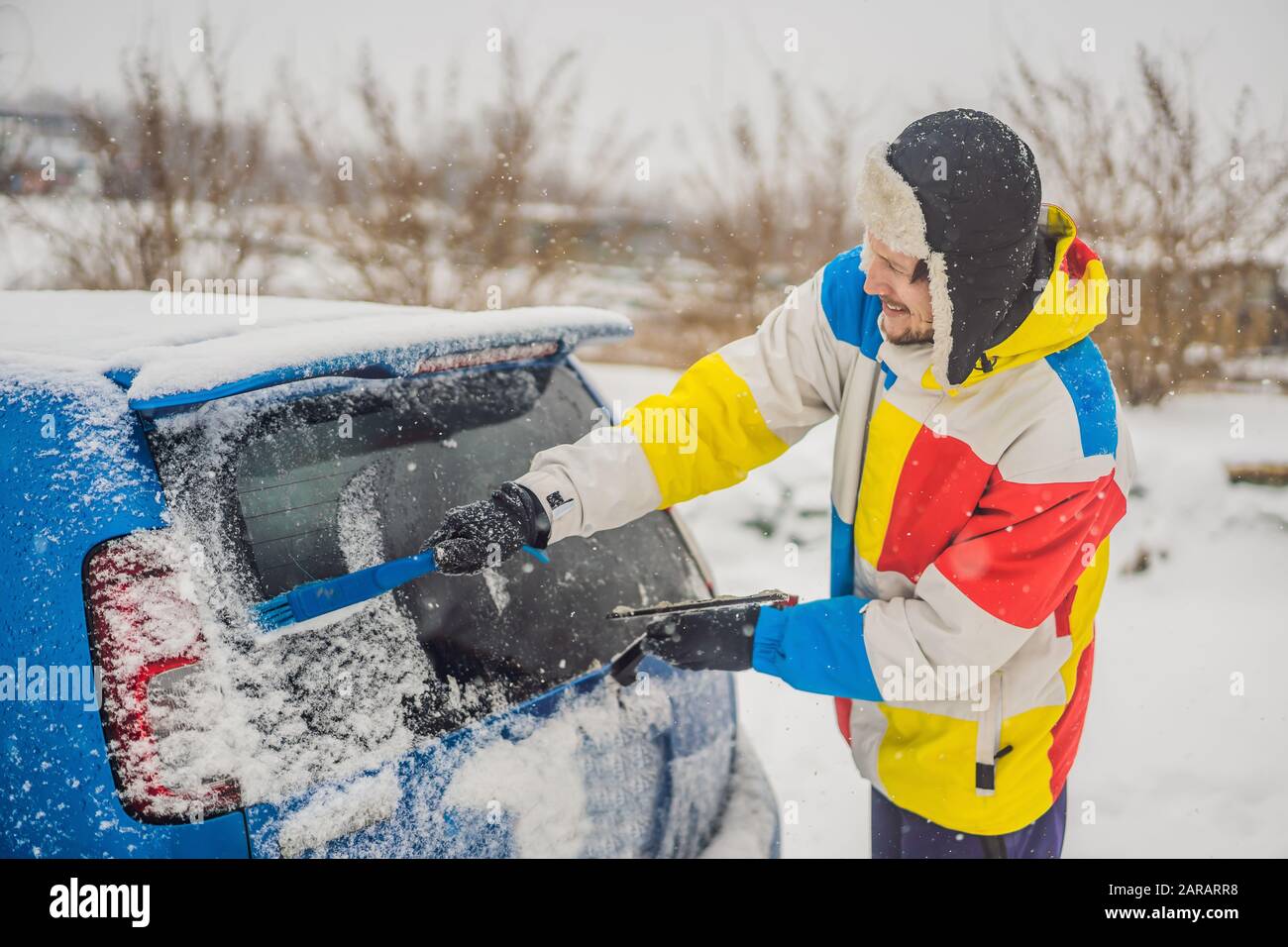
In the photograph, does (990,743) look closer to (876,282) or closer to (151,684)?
(876,282)

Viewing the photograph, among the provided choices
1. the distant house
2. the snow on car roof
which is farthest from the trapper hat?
the distant house

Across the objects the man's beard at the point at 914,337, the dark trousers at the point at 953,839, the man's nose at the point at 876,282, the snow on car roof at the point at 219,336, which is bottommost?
the dark trousers at the point at 953,839

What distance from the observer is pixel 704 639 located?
1.90m

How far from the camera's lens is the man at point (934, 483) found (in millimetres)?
1701

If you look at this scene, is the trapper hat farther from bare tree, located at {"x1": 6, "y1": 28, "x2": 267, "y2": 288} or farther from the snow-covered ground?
bare tree, located at {"x1": 6, "y1": 28, "x2": 267, "y2": 288}

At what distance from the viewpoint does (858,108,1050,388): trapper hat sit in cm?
166

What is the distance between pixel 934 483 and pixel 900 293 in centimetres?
39

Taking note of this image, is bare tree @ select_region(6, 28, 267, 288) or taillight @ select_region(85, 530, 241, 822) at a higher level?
bare tree @ select_region(6, 28, 267, 288)

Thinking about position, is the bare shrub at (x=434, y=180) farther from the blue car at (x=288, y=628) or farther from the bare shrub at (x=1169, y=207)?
the blue car at (x=288, y=628)

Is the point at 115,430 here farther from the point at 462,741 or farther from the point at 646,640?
the point at 646,640

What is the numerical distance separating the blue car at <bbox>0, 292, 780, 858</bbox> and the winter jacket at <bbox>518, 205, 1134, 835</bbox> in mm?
256

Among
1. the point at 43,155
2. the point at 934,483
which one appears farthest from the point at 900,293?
the point at 43,155

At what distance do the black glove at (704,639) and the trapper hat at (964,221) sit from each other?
2.12 feet

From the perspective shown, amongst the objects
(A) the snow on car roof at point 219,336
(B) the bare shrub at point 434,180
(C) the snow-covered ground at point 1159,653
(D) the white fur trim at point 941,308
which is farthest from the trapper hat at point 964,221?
(B) the bare shrub at point 434,180
